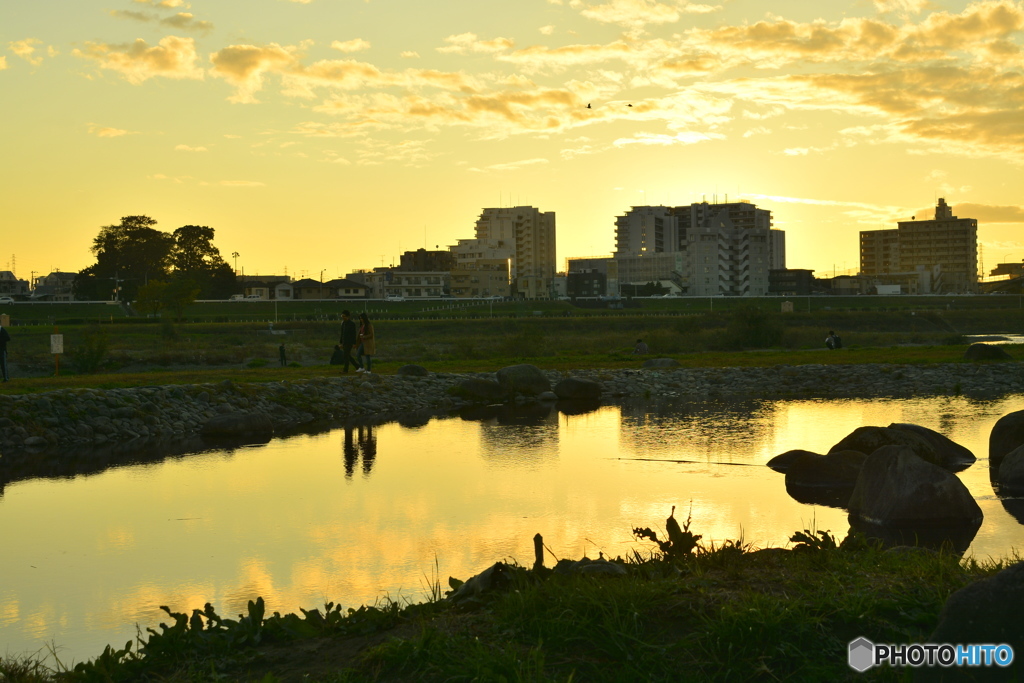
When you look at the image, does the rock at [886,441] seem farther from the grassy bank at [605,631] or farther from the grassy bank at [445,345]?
the grassy bank at [445,345]

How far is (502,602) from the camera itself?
21.6ft

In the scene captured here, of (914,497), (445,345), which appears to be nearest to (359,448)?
(914,497)

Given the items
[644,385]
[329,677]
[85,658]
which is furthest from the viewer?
[644,385]

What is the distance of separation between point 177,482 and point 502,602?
11.5 metres

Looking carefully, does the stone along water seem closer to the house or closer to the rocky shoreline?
the rocky shoreline

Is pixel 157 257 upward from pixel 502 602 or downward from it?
upward

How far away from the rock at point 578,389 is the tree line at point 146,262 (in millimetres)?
97144

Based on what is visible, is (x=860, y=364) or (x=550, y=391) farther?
(x=860, y=364)

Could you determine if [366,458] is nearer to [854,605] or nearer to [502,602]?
[502,602]

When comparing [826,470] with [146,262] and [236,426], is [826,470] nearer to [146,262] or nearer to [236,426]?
[236,426]

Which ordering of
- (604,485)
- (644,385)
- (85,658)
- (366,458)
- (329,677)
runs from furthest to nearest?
(644,385) → (366,458) → (604,485) → (85,658) → (329,677)

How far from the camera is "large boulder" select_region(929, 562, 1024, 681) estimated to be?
188 inches

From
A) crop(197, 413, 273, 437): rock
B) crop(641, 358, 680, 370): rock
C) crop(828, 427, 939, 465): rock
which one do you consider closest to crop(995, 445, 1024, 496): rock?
crop(828, 427, 939, 465): rock

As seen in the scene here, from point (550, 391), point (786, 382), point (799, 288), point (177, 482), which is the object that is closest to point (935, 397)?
point (786, 382)
